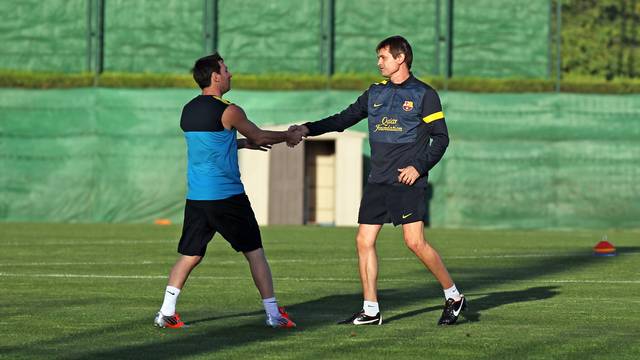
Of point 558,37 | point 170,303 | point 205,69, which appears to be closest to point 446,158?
point 558,37

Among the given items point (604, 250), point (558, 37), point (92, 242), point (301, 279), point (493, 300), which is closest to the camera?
point (493, 300)

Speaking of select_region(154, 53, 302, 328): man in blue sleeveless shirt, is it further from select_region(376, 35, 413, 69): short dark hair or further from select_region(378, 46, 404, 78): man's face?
select_region(376, 35, 413, 69): short dark hair

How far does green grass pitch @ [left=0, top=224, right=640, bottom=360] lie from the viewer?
9680mm

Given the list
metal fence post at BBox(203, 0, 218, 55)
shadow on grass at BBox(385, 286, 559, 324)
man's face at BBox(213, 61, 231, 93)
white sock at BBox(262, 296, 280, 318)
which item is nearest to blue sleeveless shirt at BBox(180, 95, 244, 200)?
man's face at BBox(213, 61, 231, 93)

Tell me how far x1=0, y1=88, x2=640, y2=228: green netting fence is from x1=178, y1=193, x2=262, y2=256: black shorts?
72.3ft

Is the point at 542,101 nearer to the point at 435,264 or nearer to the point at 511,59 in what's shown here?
the point at 511,59

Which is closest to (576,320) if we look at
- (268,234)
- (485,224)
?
(268,234)

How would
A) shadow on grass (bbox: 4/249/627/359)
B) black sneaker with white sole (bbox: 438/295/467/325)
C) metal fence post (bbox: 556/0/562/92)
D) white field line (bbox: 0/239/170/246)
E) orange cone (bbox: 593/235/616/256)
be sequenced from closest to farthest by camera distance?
1. shadow on grass (bbox: 4/249/627/359)
2. black sneaker with white sole (bbox: 438/295/467/325)
3. orange cone (bbox: 593/235/616/256)
4. white field line (bbox: 0/239/170/246)
5. metal fence post (bbox: 556/0/562/92)

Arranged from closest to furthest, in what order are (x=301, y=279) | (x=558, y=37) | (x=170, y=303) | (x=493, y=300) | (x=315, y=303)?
1. (x=170, y=303)
2. (x=315, y=303)
3. (x=493, y=300)
4. (x=301, y=279)
5. (x=558, y=37)

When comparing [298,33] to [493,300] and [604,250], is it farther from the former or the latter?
[493,300]

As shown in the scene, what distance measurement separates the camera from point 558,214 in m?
32.7

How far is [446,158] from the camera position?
32.9 meters

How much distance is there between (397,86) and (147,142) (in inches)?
891

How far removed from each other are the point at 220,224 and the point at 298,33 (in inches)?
1068
